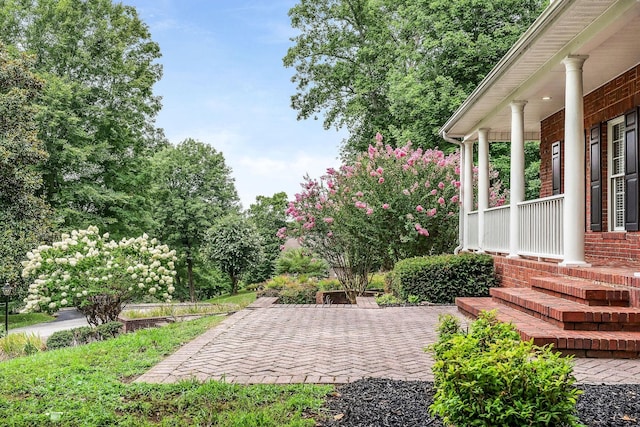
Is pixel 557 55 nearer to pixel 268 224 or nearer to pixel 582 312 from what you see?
pixel 582 312

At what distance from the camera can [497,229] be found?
10.1 meters

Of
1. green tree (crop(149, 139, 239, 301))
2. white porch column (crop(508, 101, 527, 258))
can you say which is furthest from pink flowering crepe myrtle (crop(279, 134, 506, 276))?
green tree (crop(149, 139, 239, 301))

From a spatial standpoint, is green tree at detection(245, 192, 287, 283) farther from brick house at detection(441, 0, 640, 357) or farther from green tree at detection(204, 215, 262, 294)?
brick house at detection(441, 0, 640, 357)

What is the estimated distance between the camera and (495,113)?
10250 millimetres

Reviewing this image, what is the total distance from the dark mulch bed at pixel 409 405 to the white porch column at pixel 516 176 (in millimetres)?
5250

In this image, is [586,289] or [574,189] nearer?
[586,289]

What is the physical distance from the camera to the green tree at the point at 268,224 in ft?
110

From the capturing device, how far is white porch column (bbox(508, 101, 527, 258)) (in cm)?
884

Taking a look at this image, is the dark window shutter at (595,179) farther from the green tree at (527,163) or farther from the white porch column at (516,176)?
the green tree at (527,163)

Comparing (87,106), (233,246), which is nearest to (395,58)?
(233,246)

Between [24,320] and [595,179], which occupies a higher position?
[595,179]

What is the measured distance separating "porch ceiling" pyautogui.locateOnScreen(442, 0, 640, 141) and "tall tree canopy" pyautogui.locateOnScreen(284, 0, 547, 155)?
774cm

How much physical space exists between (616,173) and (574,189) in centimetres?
221

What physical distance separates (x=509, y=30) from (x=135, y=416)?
1727cm
